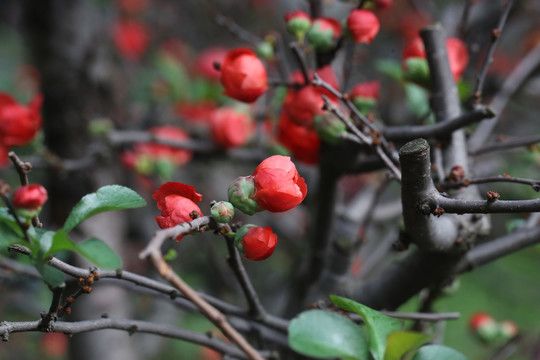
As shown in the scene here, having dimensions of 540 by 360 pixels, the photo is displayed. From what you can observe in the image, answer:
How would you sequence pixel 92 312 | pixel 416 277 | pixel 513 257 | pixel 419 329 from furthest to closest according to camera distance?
pixel 513 257 < pixel 92 312 < pixel 419 329 < pixel 416 277

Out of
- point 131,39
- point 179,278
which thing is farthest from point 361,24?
point 131,39

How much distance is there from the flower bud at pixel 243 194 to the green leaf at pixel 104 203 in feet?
0.32

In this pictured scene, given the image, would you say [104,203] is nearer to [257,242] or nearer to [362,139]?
[257,242]

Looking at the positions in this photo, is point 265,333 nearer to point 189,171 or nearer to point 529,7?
point 529,7

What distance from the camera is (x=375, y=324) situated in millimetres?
537

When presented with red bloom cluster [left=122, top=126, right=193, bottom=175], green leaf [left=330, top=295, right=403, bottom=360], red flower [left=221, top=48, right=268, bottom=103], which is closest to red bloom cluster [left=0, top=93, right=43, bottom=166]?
red bloom cluster [left=122, top=126, right=193, bottom=175]

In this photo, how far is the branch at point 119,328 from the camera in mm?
547

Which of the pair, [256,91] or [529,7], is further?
[529,7]

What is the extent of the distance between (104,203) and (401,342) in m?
0.34

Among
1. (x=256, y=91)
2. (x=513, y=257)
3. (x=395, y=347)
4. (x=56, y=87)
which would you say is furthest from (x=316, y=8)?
(x=513, y=257)

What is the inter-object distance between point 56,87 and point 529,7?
1.58 m

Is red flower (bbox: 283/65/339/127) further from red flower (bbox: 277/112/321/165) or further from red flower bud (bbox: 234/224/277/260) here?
red flower bud (bbox: 234/224/277/260)

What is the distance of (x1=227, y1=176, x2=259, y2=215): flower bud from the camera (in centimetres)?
54

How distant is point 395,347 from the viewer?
1.71 feet
